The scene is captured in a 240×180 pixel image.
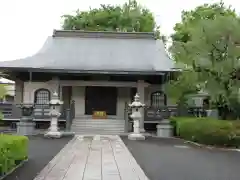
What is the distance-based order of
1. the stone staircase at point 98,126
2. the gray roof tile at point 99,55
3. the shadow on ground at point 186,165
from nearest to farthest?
the shadow on ground at point 186,165 < the stone staircase at point 98,126 < the gray roof tile at point 99,55

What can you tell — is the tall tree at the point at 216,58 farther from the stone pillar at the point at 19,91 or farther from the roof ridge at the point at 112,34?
the stone pillar at the point at 19,91

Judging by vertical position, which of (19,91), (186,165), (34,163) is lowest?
(186,165)

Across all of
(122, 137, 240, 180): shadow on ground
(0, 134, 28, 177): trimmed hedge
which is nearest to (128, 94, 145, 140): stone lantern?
(122, 137, 240, 180): shadow on ground

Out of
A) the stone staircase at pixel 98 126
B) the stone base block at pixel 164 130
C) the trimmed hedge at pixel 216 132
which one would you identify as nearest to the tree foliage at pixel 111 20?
the stone staircase at pixel 98 126

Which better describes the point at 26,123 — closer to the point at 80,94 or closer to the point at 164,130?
the point at 80,94

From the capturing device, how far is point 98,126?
926 inches

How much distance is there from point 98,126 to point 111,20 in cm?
A: 2128

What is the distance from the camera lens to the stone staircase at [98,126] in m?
22.9

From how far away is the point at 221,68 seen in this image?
1842 cm

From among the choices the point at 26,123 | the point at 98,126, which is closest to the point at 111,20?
the point at 98,126

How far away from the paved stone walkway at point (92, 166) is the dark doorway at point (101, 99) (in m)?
13.0

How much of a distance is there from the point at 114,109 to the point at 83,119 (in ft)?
9.76

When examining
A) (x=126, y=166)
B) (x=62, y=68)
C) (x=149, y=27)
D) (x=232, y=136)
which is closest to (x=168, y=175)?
(x=126, y=166)

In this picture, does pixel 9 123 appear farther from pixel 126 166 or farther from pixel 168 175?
pixel 168 175
